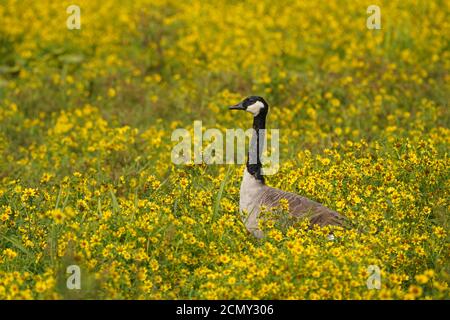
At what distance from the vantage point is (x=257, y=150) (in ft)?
21.7

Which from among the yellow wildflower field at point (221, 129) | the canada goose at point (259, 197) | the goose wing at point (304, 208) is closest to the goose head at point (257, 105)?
the canada goose at point (259, 197)

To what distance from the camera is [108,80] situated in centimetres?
1106

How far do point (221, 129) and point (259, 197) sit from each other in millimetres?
2969

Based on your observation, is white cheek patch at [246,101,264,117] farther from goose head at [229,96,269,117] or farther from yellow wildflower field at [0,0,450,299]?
yellow wildflower field at [0,0,450,299]

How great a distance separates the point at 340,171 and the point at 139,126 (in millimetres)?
3750

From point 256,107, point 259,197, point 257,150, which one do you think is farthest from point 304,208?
point 256,107

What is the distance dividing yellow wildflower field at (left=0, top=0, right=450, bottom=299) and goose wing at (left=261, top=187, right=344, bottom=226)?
0.60 ft

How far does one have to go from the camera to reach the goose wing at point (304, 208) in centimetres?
600

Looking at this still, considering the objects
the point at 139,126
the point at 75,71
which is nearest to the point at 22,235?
the point at 139,126

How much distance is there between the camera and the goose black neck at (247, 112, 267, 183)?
652 cm

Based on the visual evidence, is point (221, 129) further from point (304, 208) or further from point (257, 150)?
point (304, 208)

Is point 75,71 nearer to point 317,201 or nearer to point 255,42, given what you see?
point 255,42

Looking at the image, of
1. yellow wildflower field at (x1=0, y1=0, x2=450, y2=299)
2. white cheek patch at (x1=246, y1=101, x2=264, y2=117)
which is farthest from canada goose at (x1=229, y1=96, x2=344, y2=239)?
yellow wildflower field at (x1=0, y1=0, x2=450, y2=299)

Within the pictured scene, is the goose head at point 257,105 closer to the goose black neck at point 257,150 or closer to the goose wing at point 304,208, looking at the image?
the goose black neck at point 257,150
